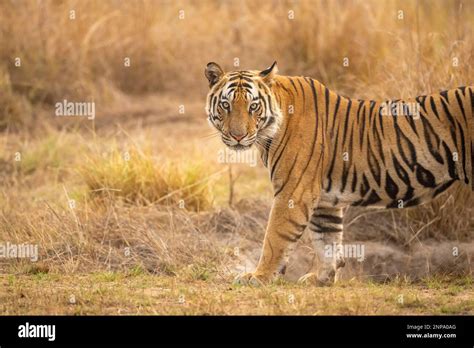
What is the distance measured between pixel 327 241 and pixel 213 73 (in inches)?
60.6

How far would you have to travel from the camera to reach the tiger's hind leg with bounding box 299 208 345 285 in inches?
293

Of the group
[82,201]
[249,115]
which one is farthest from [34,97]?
[249,115]

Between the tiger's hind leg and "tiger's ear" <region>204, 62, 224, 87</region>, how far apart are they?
125 centimetres

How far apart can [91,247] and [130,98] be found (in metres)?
5.83

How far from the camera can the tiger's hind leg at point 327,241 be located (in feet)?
24.5

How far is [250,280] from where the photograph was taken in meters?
6.90

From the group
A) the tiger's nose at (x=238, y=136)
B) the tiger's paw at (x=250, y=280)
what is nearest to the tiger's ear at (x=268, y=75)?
the tiger's nose at (x=238, y=136)
